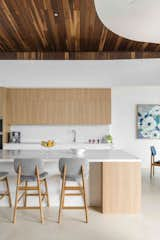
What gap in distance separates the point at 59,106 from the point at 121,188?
3.71 m

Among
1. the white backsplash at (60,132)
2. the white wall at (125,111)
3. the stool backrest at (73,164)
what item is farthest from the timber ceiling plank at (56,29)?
the white wall at (125,111)

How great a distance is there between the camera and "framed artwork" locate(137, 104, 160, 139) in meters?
7.93

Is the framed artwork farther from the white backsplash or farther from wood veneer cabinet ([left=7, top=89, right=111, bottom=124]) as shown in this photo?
wood veneer cabinet ([left=7, top=89, right=111, bottom=124])

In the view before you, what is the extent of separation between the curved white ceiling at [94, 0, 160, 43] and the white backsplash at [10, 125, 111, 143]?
4785mm

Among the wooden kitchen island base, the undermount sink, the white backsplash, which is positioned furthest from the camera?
the white backsplash

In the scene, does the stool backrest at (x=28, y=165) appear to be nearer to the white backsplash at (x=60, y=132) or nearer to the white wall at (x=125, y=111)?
the white backsplash at (x=60, y=132)

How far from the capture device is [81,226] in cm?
339

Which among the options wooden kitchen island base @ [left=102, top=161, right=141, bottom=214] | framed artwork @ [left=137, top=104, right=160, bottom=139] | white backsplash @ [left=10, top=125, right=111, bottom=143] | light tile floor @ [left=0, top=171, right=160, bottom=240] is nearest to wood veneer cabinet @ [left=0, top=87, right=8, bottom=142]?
white backsplash @ [left=10, top=125, right=111, bottom=143]

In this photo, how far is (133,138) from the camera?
8047 millimetres

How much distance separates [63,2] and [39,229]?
2775 millimetres

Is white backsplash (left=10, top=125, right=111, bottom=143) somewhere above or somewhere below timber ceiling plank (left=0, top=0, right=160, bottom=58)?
below

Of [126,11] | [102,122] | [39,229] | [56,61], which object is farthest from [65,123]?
[126,11]

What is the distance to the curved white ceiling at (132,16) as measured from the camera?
1.94 meters

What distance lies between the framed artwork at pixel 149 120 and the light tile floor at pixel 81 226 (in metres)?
4.07
